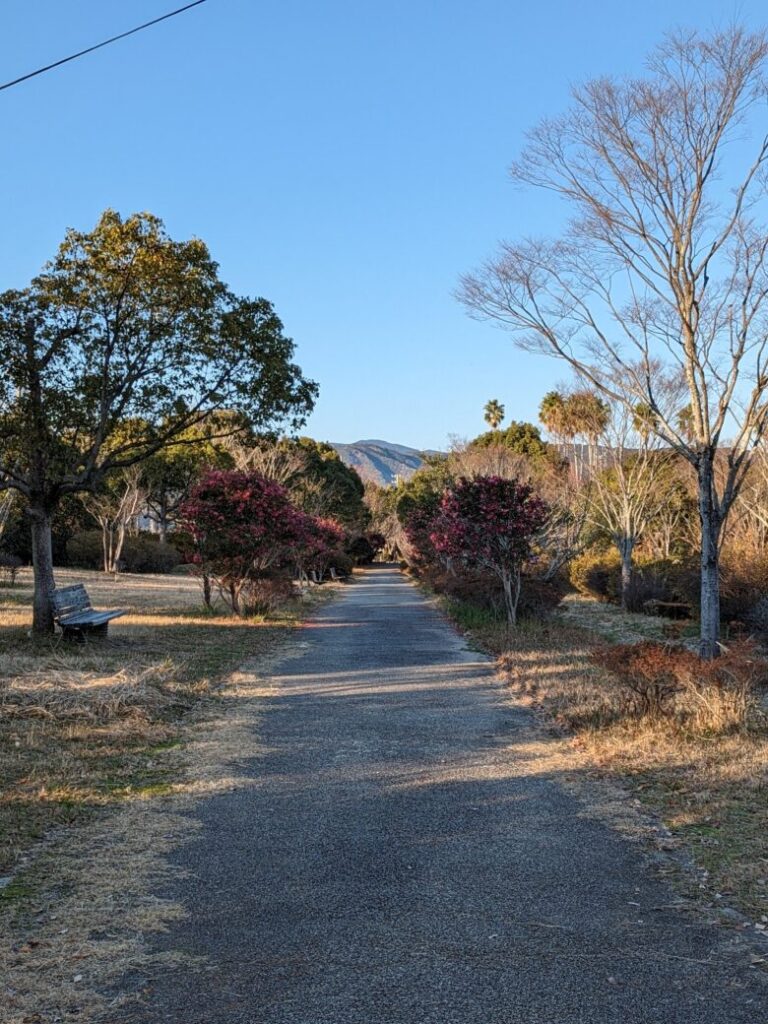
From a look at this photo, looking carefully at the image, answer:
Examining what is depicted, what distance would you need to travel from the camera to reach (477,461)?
4128 cm

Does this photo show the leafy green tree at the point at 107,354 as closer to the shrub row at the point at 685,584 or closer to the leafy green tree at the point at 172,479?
the shrub row at the point at 685,584

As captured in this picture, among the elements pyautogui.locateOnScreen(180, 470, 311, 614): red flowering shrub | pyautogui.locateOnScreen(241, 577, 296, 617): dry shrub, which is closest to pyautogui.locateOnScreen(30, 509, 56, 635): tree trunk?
pyautogui.locateOnScreen(180, 470, 311, 614): red flowering shrub

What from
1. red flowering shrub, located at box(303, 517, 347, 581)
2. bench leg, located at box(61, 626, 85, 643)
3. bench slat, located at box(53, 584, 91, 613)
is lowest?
bench leg, located at box(61, 626, 85, 643)

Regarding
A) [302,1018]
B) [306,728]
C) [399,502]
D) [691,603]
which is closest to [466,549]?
[691,603]

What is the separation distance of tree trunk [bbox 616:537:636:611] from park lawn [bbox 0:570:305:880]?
40.1ft

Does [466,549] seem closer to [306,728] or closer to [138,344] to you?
[138,344]

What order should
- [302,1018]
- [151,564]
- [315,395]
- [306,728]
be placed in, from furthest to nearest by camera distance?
[151,564] → [315,395] → [306,728] → [302,1018]

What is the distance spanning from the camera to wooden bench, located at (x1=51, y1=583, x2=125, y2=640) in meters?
14.4

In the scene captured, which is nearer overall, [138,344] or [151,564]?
[138,344]

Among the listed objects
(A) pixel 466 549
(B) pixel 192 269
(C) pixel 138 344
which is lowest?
(A) pixel 466 549

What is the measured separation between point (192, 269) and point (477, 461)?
27.3 m

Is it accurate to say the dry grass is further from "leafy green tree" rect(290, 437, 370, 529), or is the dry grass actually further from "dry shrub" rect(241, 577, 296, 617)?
"leafy green tree" rect(290, 437, 370, 529)

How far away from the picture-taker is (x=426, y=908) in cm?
422

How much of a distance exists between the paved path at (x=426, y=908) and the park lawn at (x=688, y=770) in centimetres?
40
